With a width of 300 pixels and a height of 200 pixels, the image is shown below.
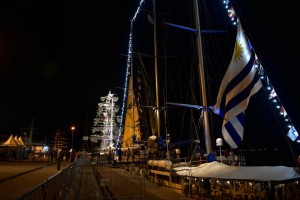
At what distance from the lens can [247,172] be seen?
29.8 feet

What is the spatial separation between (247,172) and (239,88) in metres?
2.77

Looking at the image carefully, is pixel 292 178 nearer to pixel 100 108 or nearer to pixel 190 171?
pixel 190 171

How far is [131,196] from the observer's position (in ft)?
33.8

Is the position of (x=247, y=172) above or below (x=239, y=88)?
below

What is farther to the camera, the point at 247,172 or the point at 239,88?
the point at 239,88

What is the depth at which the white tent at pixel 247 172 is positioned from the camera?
8194 mm

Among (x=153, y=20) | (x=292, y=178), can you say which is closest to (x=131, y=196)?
(x=292, y=178)

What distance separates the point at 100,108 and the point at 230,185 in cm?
6410

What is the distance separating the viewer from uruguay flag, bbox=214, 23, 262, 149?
9.19 m

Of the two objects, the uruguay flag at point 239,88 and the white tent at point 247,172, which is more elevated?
the uruguay flag at point 239,88

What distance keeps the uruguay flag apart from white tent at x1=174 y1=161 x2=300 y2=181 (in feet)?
2.91

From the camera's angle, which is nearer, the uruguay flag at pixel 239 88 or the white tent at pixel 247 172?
the white tent at pixel 247 172

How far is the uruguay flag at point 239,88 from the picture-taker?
30.1 ft

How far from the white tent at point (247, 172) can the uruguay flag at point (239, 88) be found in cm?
89
